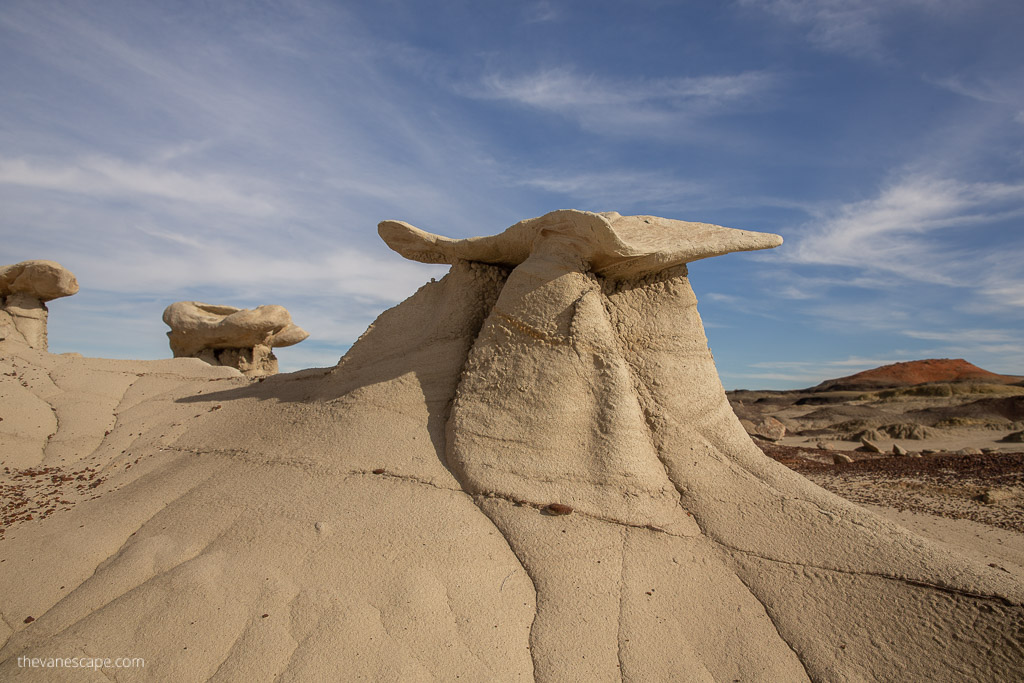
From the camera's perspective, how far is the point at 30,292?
9.51m

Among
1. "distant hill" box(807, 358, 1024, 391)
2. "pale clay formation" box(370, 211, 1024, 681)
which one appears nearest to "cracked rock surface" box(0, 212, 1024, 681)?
"pale clay formation" box(370, 211, 1024, 681)

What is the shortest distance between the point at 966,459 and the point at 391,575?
8.76 metres

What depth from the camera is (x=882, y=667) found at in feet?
9.41

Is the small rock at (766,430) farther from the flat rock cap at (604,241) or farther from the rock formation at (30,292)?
the rock formation at (30,292)

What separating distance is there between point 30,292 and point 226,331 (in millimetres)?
3807

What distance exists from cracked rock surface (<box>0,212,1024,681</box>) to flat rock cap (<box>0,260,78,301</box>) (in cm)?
581

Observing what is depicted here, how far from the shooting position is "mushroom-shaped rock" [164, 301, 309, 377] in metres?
13.0

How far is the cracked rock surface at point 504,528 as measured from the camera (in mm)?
2773

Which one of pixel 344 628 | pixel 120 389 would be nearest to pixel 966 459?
pixel 344 628

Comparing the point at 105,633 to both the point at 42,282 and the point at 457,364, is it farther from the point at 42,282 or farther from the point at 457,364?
the point at 42,282

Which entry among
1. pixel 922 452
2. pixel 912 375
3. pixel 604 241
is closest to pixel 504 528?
pixel 604 241

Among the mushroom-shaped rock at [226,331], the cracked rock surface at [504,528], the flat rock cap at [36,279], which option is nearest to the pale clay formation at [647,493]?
the cracked rock surface at [504,528]

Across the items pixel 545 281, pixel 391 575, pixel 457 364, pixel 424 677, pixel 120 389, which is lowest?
pixel 424 677

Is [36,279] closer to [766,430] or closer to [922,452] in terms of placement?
[922,452]
